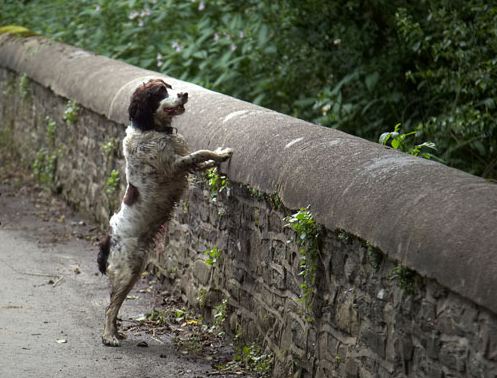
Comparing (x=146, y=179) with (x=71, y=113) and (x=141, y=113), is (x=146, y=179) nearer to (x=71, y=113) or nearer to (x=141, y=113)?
(x=141, y=113)

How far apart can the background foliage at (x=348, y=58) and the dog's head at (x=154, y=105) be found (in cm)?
233

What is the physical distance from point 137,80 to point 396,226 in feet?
16.1

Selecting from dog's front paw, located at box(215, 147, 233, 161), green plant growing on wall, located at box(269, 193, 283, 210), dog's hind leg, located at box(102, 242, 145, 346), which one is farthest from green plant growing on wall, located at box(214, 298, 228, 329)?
green plant growing on wall, located at box(269, 193, 283, 210)

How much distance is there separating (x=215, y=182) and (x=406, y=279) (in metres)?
2.43

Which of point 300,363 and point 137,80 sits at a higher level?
point 137,80

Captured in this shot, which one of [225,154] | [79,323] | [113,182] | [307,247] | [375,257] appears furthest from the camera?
[113,182]

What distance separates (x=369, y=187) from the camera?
4.79 metres

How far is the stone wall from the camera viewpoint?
4000 millimetres

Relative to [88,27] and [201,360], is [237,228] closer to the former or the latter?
[201,360]

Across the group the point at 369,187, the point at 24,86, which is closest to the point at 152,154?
the point at 369,187

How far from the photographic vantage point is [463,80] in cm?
858

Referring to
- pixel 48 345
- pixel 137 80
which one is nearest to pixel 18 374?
pixel 48 345

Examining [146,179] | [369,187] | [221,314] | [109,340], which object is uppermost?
[369,187]

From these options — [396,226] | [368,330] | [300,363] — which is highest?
[396,226]
